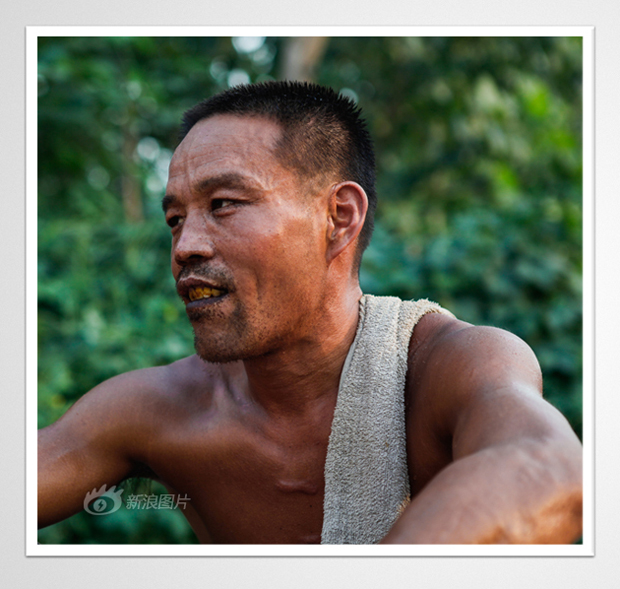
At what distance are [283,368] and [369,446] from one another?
32 cm

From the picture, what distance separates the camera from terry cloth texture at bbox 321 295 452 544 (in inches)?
67.7

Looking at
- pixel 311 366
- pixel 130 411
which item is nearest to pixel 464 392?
pixel 311 366

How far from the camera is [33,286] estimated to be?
1965 mm

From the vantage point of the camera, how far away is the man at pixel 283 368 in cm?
170

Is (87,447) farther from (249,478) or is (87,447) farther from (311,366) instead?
(311,366)

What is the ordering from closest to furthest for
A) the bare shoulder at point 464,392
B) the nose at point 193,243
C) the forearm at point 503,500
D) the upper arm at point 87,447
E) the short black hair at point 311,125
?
1. the forearm at point 503,500
2. the bare shoulder at point 464,392
3. the nose at point 193,243
4. the short black hair at point 311,125
5. the upper arm at point 87,447

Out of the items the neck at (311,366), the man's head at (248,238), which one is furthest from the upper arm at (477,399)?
the man's head at (248,238)

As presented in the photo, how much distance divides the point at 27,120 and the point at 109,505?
4.08ft

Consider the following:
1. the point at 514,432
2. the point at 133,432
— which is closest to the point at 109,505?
the point at 133,432

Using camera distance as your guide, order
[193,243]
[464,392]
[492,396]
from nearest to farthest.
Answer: [492,396], [464,392], [193,243]

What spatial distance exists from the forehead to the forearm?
95 cm

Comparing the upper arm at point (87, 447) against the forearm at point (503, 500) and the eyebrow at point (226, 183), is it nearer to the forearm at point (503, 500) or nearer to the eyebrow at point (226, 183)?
the eyebrow at point (226, 183)

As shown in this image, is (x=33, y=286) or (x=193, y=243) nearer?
(x=193, y=243)

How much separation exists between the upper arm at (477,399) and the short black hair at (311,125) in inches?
18.1
